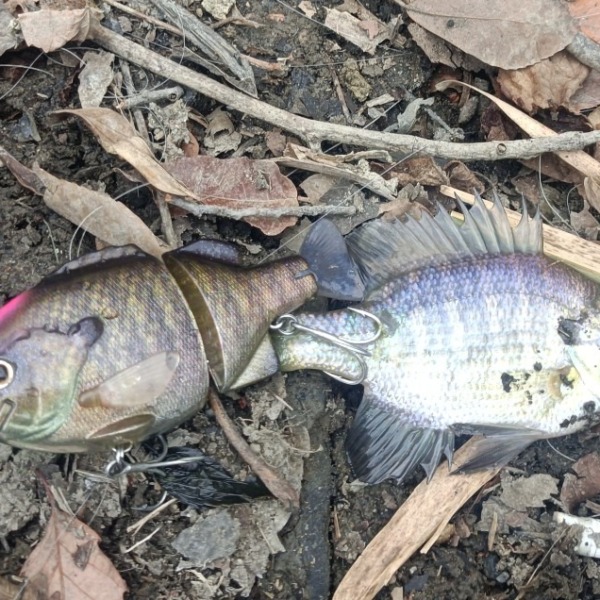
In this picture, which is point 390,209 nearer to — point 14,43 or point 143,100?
point 143,100

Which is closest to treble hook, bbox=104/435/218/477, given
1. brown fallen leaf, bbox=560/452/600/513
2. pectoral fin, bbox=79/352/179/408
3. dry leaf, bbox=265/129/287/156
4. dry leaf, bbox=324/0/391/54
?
pectoral fin, bbox=79/352/179/408

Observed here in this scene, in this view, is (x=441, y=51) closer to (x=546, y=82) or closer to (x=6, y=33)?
(x=546, y=82)

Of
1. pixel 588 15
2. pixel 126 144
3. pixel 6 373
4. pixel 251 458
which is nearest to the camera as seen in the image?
pixel 6 373

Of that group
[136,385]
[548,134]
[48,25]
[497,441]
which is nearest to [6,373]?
[136,385]

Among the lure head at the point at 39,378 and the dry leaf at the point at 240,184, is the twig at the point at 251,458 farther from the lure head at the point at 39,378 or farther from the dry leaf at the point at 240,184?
the dry leaf at the point at 240,184

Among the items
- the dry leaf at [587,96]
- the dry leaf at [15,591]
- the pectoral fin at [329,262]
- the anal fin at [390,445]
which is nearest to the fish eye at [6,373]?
the dry leaf at [15,591]

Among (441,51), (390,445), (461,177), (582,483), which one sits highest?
(441,51)
